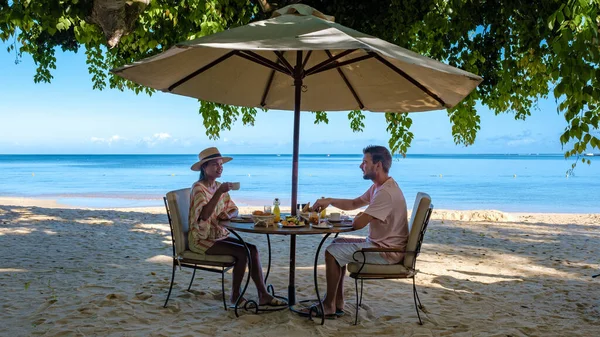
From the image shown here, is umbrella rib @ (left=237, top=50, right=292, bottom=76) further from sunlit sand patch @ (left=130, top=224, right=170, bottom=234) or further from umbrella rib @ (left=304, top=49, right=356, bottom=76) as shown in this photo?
sunlit sand patch @ (left=130, top=224, right=170, bottom=234)

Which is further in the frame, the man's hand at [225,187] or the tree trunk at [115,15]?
the tree trunk at [115,15]

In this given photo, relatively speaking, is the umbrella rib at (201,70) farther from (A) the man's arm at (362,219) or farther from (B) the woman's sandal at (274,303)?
(B) the woman's sandal at (274,303)

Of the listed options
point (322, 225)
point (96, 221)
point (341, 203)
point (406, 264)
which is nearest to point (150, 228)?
point (96, 221)

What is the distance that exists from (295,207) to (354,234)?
4.96m

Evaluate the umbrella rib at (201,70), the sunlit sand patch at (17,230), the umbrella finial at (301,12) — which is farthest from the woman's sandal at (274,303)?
the sunlit sand patch at (17,230)

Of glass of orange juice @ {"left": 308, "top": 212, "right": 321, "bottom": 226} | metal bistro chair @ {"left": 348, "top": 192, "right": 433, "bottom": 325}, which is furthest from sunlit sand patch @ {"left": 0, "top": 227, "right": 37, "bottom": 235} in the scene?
metal bistro chair @ {"left": 348, "top": 192, "right": 433, "bottom": 325}

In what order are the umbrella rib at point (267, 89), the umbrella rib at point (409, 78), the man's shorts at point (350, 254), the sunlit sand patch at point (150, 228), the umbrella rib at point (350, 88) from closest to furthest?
1. the man's shorts at point (350, 254)
2. the umbrella rib at point (409, 78)
3. the umbrella rib at point (350, 88)
4. the umbrella rib at point (267, 89)
5. the sunlit sand patch at point (150, 228)

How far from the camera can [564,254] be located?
7262mm

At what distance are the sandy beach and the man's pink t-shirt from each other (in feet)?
1.94

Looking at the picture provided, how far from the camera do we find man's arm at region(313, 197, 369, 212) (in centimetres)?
409

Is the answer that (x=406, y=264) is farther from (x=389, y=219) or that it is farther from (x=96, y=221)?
(x=96, y=221)

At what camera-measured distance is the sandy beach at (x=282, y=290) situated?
3.72 metres

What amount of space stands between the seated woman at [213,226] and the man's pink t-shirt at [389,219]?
98 centimetres

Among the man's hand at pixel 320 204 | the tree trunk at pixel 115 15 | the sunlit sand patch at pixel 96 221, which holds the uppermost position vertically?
the tree trunk at pixel 115 15
